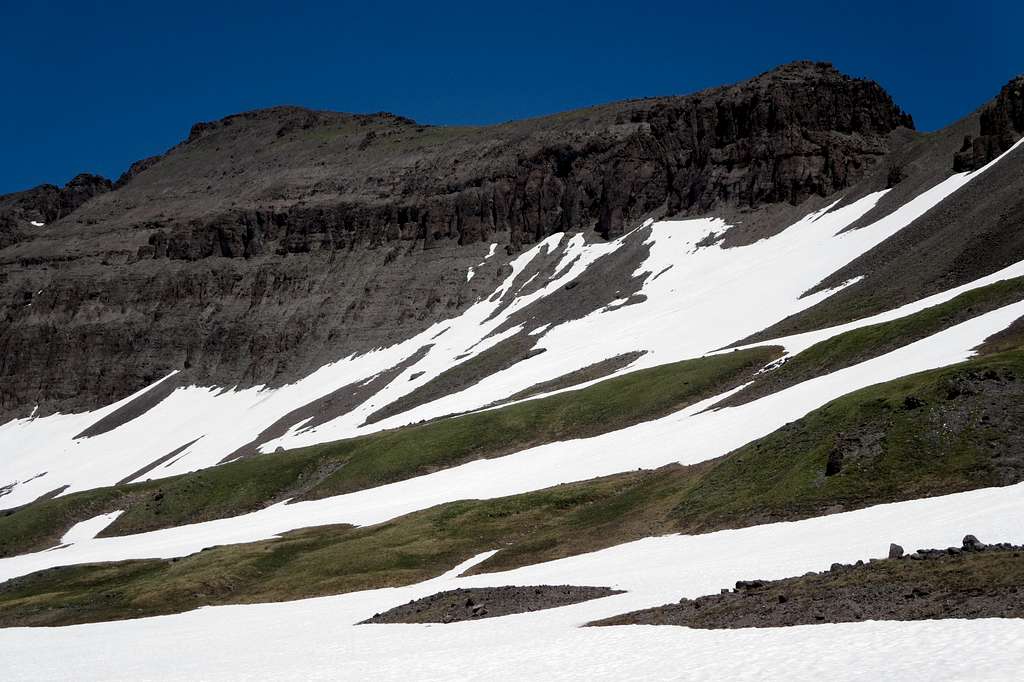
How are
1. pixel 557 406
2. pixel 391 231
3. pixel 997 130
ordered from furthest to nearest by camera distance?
1. pixel 391 231
2. pixel 997 130
3. pixel 557 406

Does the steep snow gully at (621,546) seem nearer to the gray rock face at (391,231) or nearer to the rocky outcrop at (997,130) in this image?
the rocky outcrop at (997,130)

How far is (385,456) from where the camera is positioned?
72938 mm

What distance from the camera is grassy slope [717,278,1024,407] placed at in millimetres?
50438

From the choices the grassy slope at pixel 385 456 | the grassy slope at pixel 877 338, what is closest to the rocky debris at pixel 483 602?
the grassy slope at pixel 877 338

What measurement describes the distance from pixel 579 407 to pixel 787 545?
41850 mm

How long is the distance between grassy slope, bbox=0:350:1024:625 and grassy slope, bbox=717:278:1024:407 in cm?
1169

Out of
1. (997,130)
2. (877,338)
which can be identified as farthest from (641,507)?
(997,130)

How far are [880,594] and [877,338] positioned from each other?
37656 millimetres

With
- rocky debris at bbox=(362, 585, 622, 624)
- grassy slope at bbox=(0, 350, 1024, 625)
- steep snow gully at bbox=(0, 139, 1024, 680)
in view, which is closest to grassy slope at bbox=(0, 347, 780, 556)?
steep snow gully at bbox=(0, 139, 1024, 680)

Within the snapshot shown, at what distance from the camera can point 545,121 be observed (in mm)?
183625

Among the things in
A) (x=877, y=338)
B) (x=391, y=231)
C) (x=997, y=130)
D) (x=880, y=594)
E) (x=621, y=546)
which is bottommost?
(x=621, y=546)

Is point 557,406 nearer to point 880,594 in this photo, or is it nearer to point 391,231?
point 880,594

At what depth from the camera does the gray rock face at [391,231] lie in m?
134

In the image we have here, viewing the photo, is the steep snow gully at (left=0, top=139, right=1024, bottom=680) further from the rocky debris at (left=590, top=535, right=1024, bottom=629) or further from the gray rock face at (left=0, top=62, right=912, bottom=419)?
the gray rock face at (left=0, top=62, right=912, bottom=419)
